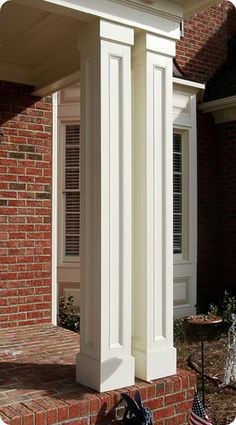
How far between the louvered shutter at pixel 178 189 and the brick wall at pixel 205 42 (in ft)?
4.28

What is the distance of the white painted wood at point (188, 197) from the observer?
7927 mm

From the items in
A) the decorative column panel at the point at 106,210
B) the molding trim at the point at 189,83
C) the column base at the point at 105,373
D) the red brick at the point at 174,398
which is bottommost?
the red brick at the point at 174,398

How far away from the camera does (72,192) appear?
7.21 meters

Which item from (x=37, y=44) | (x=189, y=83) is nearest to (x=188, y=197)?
(x=189, y=83)

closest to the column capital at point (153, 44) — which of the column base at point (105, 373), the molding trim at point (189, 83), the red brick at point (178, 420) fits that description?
the column base at point (105, 373)

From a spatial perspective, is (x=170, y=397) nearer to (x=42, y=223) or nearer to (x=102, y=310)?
(x=102, y=310)

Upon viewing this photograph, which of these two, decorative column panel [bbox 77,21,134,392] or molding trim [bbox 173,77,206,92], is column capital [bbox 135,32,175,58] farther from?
→ molding trim [bbox 173,77,206,92]

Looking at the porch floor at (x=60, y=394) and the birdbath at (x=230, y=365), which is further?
the birdbath at (x=230, y=365)

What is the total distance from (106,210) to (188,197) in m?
4.83

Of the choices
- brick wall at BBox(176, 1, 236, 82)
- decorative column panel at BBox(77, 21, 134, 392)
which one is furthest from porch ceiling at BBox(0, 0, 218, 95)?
brick wall at BBox(176, 1, 236, 82)

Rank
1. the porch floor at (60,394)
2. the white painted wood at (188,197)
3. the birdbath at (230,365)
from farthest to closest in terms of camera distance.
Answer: the white painted wood at (188,197) < the birdbath at (230,365) < the porch floor at (60,394)

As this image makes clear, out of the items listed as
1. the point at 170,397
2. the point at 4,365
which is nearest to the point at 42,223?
the point at 4,365

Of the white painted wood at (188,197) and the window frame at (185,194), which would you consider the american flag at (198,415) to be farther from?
the window frame at (185,194)

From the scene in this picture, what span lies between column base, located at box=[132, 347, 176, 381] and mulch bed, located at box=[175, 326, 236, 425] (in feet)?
2.78
